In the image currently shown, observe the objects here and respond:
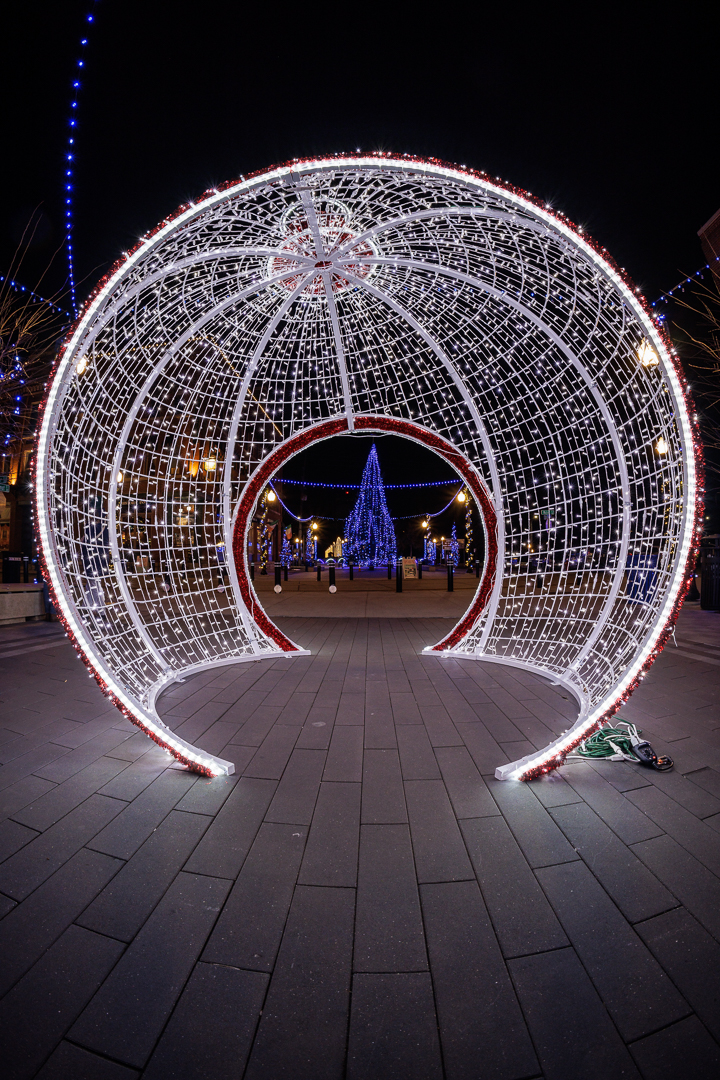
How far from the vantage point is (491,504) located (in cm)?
626

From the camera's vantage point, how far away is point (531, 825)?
97.5 inches

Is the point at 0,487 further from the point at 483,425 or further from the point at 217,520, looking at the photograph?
the point at 483,425

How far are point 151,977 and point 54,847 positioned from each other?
1044 millimetres

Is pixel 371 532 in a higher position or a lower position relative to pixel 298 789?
higher

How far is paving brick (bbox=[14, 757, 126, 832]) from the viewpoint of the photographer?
8.49ft

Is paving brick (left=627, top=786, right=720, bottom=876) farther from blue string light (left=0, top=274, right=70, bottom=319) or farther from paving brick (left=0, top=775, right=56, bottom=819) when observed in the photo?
blue string light (left=0, top=274, right=70, bottom=319)

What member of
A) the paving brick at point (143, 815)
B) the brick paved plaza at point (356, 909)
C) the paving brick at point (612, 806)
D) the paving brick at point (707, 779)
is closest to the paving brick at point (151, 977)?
the brick paved plaza at point (356, 909)

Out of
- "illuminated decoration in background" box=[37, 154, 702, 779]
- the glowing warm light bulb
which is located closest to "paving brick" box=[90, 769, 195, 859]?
"illuminated decoration in background" box=[37, 154, 702, 779]

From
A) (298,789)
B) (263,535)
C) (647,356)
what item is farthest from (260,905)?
(263,535)

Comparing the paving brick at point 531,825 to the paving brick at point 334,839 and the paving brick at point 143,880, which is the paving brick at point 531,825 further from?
the paving brick at point 143,880

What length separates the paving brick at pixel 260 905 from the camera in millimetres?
1693

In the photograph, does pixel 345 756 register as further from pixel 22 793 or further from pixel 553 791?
pixel 22 793

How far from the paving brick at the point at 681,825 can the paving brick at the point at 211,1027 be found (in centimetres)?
195

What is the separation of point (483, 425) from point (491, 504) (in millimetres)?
984
